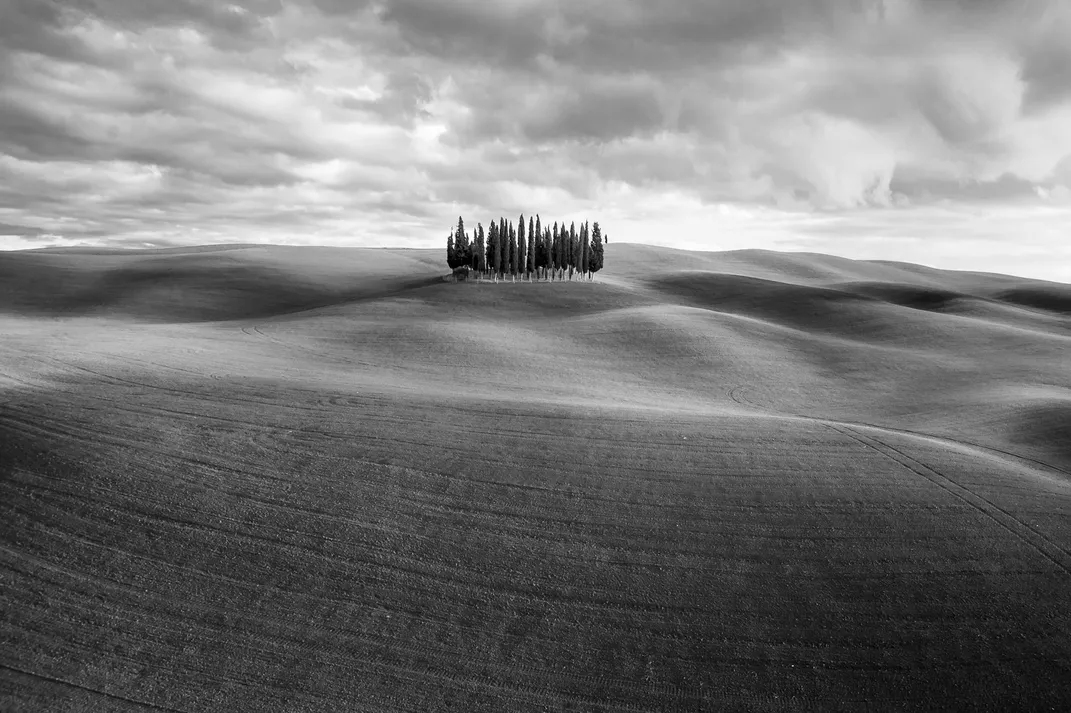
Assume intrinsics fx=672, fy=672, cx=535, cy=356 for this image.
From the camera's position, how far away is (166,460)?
16469 millimetres

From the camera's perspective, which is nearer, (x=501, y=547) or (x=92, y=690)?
(x=92, y=690)

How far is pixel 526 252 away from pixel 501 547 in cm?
5731

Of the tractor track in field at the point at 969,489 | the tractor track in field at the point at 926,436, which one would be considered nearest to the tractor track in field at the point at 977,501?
the tractor track in field at the point at 969,489

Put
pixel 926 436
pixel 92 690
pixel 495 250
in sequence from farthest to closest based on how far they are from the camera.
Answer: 1. pixel 495 250
2. pixel 926 436
3. pixel 92 690

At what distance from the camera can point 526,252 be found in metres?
69.5

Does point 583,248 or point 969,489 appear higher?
point 583,248

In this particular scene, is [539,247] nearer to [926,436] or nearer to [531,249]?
[531,249]

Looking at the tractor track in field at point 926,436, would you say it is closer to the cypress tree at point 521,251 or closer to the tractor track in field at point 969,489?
the tractor track in field at point 969,489

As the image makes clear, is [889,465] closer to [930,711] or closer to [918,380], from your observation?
[930,711]

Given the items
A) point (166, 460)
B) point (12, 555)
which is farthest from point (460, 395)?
point (12, 555)

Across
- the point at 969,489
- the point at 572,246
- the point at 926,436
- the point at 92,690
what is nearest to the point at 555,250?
the point at 572,246

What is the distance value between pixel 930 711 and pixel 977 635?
2321 millimetres

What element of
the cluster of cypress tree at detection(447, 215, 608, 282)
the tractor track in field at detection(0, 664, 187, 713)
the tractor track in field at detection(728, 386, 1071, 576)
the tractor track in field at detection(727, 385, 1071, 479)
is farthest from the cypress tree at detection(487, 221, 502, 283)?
the tractor track in field at detection(0, 664, 187, 713)

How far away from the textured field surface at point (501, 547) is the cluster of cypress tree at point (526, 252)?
41089mm
